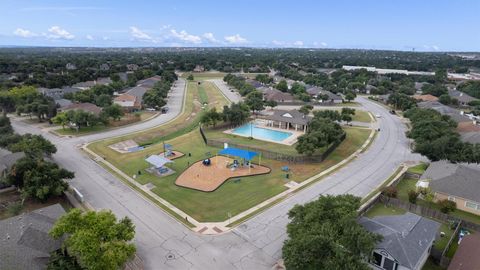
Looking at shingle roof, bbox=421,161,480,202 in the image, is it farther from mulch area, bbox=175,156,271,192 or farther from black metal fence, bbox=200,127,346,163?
mulch area, bbox=175,156,271,192

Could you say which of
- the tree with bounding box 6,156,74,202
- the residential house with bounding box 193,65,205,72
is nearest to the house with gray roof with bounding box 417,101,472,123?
the tree with bounding box 6,156,74,202

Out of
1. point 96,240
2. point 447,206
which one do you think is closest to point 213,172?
point 96,240

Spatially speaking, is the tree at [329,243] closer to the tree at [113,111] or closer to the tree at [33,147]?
the tree at [33,147]

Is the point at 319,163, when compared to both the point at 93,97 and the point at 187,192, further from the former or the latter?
the point at 93,97

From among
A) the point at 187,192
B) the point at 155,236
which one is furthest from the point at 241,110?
the point at 155,236

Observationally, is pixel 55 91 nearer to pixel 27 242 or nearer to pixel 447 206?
pixel 27 242

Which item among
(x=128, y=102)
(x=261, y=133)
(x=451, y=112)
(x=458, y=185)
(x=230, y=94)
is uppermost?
(x=458, y=185)
